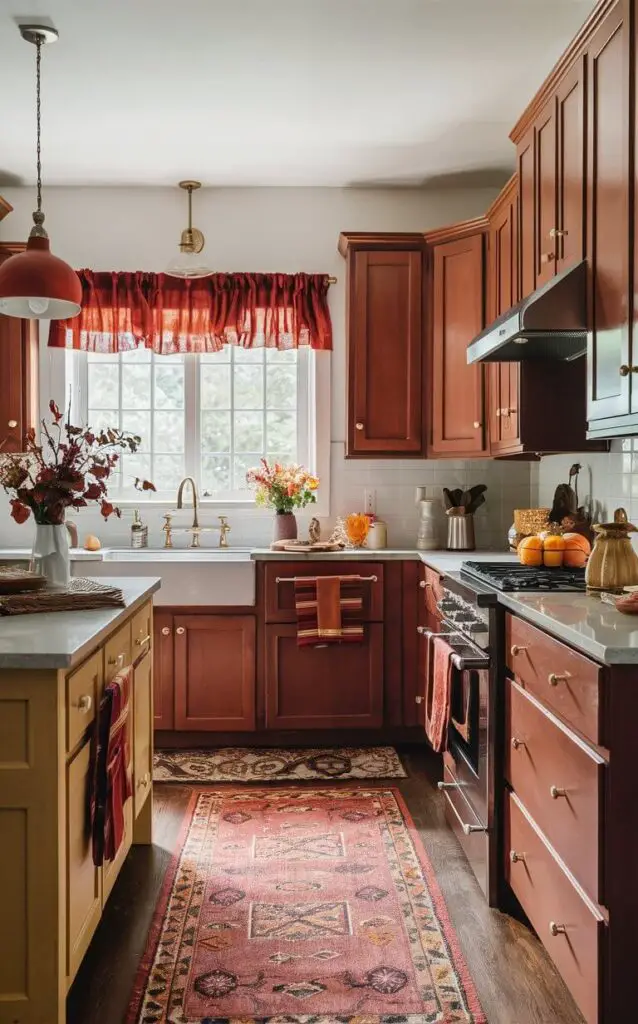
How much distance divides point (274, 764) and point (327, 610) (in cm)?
74

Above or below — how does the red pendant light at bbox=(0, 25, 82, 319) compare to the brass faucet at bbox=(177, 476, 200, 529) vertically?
above

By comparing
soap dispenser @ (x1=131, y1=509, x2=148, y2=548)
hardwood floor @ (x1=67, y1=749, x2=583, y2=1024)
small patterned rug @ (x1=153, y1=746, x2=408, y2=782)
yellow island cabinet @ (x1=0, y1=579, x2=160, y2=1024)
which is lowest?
hardwood floor @ (x1=67, y1=749, x2=583, y2=1024)

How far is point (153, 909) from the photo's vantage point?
2459mm

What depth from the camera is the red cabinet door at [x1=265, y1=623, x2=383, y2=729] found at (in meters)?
3.98

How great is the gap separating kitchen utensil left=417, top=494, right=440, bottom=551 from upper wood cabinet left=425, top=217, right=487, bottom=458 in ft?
1.13

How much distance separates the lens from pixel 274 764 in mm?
3818

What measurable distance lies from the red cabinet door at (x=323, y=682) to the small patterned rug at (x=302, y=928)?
740mm

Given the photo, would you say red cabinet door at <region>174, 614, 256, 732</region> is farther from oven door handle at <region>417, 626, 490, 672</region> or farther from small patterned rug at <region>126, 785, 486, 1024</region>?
oven door handle at <region>417, 626, 490, 672</region>

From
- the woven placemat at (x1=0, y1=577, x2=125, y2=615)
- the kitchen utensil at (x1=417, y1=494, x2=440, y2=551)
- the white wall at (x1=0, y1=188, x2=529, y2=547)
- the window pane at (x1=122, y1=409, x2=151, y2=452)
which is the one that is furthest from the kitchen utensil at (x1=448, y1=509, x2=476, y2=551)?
the woven placemat at (x1=0, y1=577, x2=125, y2=615)

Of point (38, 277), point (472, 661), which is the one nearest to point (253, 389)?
point (38, 277)

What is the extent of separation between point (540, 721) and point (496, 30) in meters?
2.40

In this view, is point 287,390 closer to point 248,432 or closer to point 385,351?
point 248,432

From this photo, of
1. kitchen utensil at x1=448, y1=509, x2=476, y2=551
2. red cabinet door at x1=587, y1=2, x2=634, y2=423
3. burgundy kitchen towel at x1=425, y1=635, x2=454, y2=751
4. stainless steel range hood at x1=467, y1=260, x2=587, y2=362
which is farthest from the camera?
kitchen utensil at x1=448, y1=509, x2=476, y2=551

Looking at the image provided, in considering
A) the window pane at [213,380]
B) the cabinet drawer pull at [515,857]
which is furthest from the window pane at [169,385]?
the cabinet drawer pull at [515,857]
